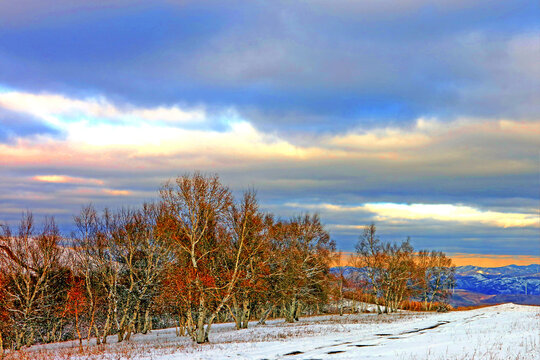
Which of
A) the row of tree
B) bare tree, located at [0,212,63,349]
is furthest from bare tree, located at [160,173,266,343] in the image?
bare tree, located at [0,212,63,349]

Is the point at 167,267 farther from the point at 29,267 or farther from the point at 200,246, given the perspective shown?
the point at 29,267

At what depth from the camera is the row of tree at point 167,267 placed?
38156 mm

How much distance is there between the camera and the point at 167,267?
4481cm

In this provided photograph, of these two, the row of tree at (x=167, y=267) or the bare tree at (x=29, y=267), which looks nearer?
the row of tree at (x=167, y=267)

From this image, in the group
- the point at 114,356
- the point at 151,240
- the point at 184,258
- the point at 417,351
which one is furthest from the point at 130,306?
the point at 417,351

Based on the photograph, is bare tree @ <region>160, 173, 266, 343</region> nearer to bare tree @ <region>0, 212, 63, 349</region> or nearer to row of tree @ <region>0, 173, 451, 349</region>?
row of tree @ <region>0, 173, 451, 349</region>

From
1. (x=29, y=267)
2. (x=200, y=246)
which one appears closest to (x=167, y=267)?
(x=200, y=246)

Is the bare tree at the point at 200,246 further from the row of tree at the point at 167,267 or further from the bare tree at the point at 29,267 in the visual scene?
the bare tree at the point at 29,267

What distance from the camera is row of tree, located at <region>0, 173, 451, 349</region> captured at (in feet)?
125

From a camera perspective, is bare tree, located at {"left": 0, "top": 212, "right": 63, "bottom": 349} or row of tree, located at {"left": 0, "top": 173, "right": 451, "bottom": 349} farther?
bare tree, located at {"left": 0, "top": 212, "right": 63, "bottom": 349}

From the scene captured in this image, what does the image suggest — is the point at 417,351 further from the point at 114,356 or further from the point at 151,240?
the point at 151,240

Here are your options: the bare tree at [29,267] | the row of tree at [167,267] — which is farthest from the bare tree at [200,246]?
the bare tree at [29,267]

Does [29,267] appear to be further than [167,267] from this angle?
Yes

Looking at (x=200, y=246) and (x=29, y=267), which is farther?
(x=29, y=267)
